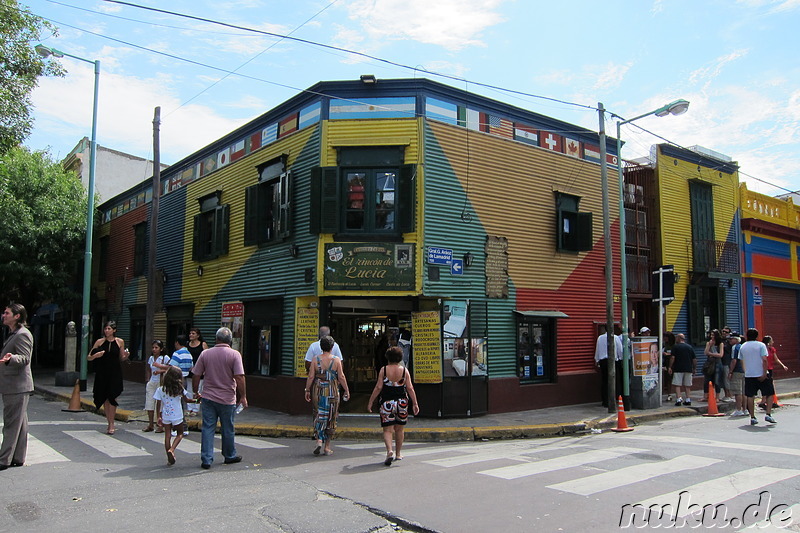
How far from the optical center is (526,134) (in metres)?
15.0

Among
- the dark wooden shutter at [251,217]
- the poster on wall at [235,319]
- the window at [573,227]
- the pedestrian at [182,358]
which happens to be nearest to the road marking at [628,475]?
the pedestrian at [182,358]

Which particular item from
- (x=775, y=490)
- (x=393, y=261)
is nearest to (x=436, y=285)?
(x=393, y=261)

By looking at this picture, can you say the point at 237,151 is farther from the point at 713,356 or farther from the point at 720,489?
the point at 720,489

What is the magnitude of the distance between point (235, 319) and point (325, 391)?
7409 mm

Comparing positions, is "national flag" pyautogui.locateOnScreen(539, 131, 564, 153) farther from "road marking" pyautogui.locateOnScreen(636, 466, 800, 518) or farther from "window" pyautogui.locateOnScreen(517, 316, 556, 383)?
"road marking" pyautogui.locateOnScreen(636, 466, 800, 518)

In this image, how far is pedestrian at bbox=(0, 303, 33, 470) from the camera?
280 inches

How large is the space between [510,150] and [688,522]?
10432mm

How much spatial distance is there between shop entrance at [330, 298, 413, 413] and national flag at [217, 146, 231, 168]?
227 inches

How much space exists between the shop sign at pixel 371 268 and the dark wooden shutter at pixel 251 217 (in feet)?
10.4

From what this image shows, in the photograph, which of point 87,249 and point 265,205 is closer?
point 265,205

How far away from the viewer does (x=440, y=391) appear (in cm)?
1243

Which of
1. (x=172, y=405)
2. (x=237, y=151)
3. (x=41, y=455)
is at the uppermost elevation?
(x=237, y=151)

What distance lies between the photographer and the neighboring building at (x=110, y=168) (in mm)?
29453

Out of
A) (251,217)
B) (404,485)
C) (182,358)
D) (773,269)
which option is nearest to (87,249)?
(251,217)
